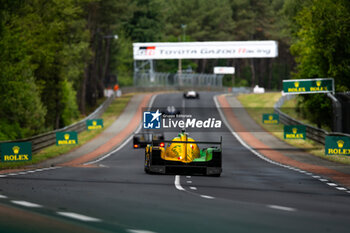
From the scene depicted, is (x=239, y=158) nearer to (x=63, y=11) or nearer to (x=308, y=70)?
(x=308, y=70)

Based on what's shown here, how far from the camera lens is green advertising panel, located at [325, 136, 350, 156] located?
33094 millimetres

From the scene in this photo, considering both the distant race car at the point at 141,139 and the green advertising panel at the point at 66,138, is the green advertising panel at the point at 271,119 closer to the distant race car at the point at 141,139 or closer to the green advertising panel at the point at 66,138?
the distant race car at the point at 141,139

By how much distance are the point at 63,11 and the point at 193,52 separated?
35.4 m

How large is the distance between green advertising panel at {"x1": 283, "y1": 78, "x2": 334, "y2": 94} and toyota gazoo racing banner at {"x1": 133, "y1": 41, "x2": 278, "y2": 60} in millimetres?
47234

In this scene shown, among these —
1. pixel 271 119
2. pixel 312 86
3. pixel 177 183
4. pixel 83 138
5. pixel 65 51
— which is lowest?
pixel 177 183

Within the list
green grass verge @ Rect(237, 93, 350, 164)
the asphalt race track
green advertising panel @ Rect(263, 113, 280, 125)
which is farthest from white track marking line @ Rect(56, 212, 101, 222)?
green advertising panel @ Rect(263, 113, 280, 125)

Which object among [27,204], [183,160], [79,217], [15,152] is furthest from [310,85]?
[79,217]

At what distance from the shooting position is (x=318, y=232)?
360 inches

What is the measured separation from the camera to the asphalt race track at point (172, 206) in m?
9.39

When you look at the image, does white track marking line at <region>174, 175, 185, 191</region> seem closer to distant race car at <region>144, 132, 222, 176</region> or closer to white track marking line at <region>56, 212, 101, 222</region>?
distant race car at <region>144, 132, 222, 176</region>

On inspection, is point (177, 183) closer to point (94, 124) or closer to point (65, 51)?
point (94, 124)

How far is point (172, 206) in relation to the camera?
38.6ft

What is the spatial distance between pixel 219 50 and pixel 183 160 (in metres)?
70.0

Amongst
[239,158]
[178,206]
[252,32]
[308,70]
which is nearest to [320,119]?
[308,70]
